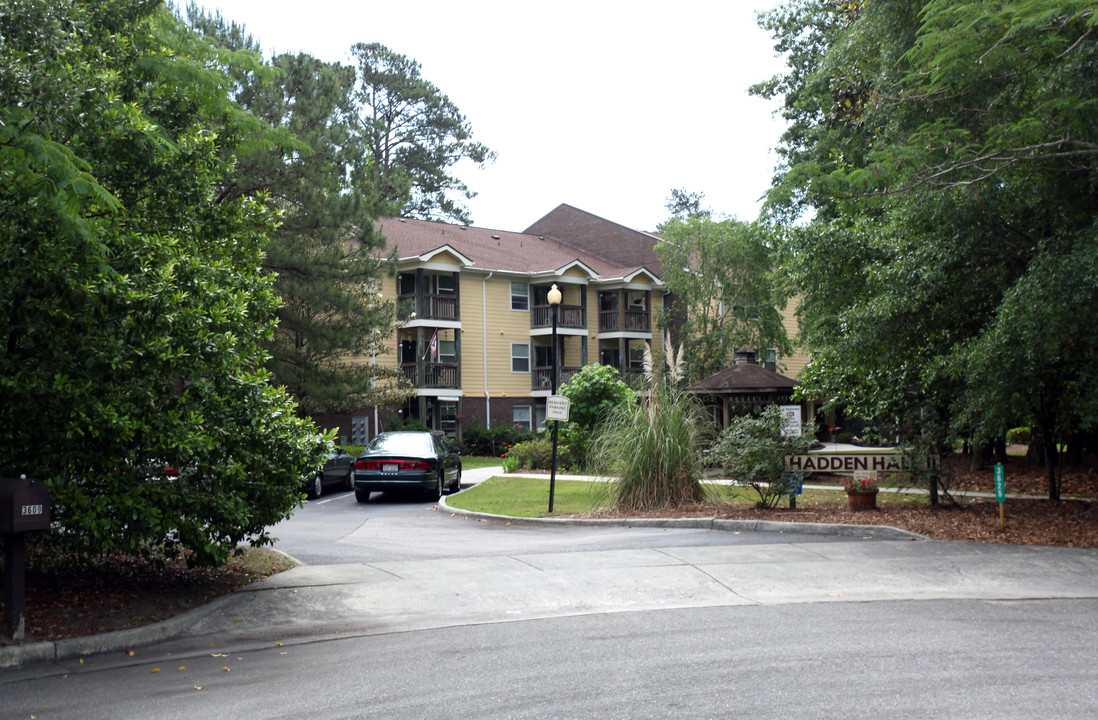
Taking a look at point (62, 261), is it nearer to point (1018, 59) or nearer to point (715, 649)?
point (715, 649)

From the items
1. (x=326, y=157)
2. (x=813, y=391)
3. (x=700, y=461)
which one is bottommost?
(x=700, y=461)

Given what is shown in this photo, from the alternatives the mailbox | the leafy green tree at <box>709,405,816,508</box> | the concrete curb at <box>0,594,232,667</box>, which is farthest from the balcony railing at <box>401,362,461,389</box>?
the mailbox

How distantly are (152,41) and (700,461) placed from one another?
10692 mm

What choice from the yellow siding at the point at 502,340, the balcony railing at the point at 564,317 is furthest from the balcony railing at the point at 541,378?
the balcony railing at the point at 564,317

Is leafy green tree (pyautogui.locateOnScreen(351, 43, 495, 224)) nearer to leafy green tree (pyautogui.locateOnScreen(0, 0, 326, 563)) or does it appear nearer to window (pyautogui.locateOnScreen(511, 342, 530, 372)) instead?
window (pyautogui.locateOnScreen(511, 342, 530, 372))

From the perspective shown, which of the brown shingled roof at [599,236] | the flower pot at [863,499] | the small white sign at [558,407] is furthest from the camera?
the brown shingled roof at [599,236]

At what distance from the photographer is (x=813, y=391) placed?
59.4ft

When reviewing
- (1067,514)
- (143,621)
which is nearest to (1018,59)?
(1067,514)

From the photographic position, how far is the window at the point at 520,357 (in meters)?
42.9

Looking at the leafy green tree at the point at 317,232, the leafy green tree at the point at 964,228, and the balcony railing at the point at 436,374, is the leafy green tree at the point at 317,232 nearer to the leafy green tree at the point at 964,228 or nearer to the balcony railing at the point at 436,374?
the balcony railing at the point at 436,374

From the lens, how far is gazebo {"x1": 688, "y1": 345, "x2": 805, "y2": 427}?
2719cm

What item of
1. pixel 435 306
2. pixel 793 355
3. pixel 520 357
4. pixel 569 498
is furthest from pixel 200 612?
pixel 793 355

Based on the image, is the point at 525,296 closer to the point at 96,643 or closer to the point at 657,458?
the point at 657,458

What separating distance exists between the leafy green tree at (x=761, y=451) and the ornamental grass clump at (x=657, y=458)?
0.52 metres
